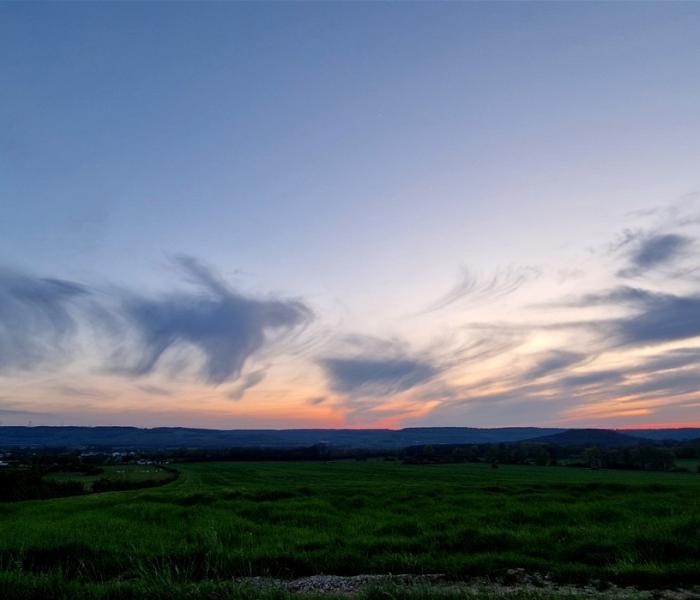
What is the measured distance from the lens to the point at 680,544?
15.9m

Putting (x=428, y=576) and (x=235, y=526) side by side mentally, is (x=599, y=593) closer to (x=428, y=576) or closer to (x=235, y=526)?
(x=428, y=576)

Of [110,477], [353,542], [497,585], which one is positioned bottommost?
[110,477]

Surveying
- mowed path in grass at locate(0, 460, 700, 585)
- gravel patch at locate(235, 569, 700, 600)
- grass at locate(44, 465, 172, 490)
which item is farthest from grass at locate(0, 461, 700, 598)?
grass at locate(44, 465, 172, 490)

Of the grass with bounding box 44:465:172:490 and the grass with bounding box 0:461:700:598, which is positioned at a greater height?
the grass with bounding box 0:461:700:598

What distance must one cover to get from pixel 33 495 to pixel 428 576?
63401 mm

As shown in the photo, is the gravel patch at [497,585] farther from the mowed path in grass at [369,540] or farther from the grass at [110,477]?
the grass at [110,477]

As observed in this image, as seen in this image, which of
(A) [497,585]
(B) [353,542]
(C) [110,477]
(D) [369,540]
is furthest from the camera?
(C) [110,477]

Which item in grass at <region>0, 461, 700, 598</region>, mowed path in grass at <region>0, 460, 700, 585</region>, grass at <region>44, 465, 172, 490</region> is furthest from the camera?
grass at <region>44, 465, 172, 490</region>

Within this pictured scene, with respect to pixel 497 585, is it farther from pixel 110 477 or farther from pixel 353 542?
pixel 110 477

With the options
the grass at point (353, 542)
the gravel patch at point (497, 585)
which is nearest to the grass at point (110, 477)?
the grass at point (353, 542)

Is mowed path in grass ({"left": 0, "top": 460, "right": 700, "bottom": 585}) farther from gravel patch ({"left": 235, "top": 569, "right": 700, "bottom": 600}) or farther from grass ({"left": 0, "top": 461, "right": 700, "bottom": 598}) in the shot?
gravel patch ({"left": 235, "top": 569, "right": 700, "bottom": 600})

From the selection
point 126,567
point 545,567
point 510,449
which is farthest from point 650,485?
point 510,449

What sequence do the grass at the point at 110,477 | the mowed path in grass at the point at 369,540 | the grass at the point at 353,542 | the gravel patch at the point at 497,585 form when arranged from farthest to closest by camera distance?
the grass at the point at 110,477, the mowed path in grass at the point at 369,540, the grass at the point at 353,542, the gravel patch at the point at 497,585

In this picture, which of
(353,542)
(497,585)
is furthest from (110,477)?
(497,585)
